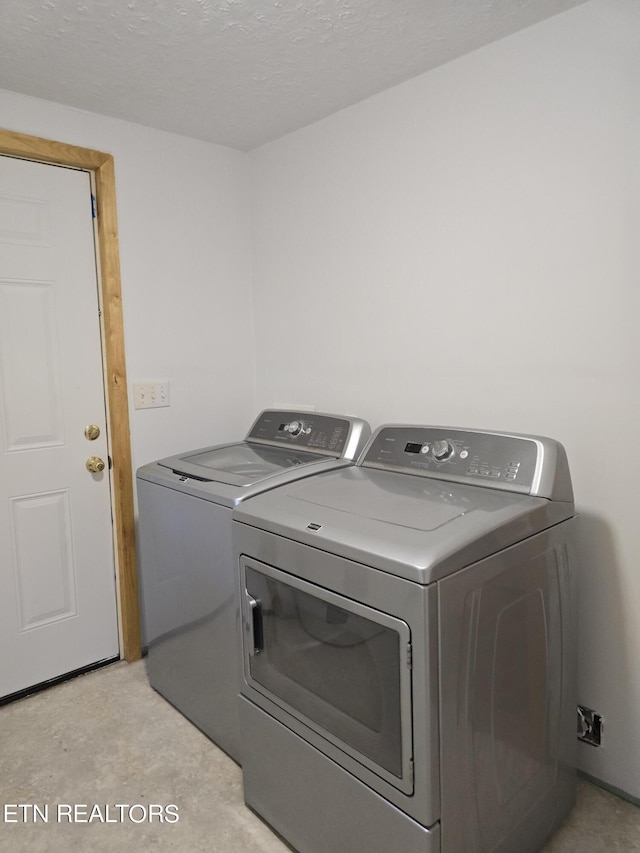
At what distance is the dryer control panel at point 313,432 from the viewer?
2.05m

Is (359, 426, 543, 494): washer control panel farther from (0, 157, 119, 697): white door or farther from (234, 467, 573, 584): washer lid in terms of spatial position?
(0, 157, 119, 697): white door

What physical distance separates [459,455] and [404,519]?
0.40m

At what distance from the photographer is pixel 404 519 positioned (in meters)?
1.33

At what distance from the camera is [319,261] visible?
239 cm

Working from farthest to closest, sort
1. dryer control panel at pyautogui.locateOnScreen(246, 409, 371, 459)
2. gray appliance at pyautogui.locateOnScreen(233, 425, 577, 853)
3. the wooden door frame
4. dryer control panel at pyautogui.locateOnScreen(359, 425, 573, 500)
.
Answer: the wooden door frame
dryer control panel at pyautogui.locateOnScreen(246, 409, 371, 459)
dryer control panel at pyautogui.locateOnScreen(359, 425, 573, 500)
gray appliance at pyautogui.locateOnScreen(233, 425, 577, 853)

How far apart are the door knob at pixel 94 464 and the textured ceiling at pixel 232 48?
1338mm

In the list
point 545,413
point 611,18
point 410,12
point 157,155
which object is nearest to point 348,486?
point 545,413

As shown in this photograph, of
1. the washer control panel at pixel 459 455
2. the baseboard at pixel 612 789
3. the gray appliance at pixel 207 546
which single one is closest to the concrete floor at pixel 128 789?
the baseboard at pixel 612 789

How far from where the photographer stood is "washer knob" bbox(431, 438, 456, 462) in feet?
5.49

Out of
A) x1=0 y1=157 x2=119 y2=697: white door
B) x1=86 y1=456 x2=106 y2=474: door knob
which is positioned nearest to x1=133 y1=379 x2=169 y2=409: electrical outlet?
x1=0 y1=157 x2=119 y2=697: white door

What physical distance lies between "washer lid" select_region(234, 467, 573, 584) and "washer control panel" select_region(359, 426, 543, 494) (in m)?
0.04

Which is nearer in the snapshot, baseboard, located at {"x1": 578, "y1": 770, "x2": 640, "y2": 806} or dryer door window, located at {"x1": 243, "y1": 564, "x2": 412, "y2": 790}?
dryer door window, located at {"x1": 243, "y1": 564, "x2": 412, "y2": 790}

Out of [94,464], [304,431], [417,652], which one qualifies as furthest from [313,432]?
[417,652]

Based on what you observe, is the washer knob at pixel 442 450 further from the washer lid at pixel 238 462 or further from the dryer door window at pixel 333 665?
the dryer door window at pixel 333 665
